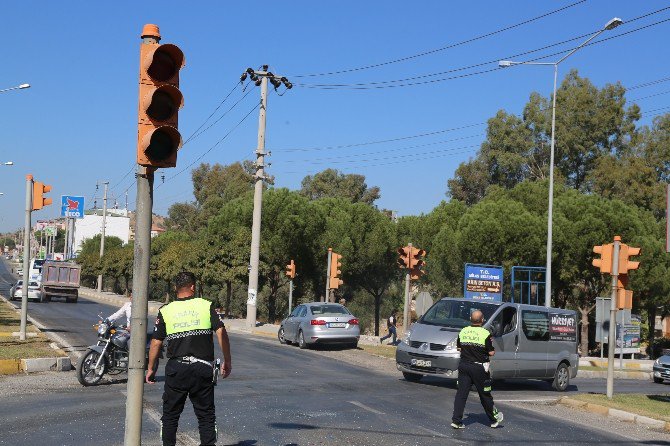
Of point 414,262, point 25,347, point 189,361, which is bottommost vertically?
point 25,347

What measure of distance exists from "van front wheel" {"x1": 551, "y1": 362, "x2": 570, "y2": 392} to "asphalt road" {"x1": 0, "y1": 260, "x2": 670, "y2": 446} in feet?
3.26

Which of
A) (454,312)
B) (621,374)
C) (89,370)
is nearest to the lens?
(89,370)

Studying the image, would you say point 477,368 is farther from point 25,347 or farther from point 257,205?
point 257,205

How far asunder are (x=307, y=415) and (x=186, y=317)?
461 cm

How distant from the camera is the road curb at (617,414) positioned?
13.2m

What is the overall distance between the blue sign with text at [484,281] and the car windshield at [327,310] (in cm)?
534

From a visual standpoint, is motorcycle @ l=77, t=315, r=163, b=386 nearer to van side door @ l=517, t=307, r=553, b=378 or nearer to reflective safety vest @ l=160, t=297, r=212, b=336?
reflective safety vest @ l=160, t=297, r=212, b=336

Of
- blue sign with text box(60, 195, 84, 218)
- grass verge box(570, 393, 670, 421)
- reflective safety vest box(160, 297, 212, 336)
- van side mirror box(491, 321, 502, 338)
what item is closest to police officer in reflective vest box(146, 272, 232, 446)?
reflective safety vest box(160, 297, 212, 336)

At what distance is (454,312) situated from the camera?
1777cm

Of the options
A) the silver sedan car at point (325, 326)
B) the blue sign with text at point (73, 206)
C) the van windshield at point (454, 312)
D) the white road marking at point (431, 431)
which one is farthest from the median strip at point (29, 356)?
the blue sign with text at point (73, 206)

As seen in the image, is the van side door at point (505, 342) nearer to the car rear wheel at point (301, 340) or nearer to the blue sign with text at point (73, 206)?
the car rear wheel at point (301, 340)

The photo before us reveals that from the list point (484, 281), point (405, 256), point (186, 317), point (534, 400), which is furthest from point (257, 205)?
point (186, 317)

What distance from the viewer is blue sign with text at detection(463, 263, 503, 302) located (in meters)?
29.2

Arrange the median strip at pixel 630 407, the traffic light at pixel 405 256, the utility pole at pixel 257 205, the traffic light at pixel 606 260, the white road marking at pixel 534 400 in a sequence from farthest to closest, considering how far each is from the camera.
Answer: the utility pole at pixel 257 205, the traffic light at pixel 405 256, the traffic light at pixel 606 260, the white road marking at pixel 534 400, the median strip at pixel 630 407
